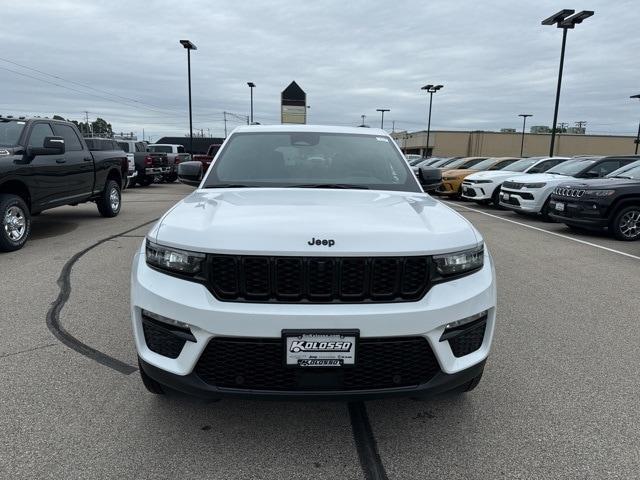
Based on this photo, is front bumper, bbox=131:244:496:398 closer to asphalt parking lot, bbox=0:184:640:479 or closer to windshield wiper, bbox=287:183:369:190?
asphalt parking lot, bbox=0:184:640:479

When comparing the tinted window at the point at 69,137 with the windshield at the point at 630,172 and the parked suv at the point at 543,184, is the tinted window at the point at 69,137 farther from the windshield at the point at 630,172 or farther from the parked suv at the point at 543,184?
the windshield at the point at 630,172

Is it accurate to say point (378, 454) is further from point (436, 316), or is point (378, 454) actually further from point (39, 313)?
point (39, 313)

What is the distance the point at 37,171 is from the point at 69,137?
1.62 m

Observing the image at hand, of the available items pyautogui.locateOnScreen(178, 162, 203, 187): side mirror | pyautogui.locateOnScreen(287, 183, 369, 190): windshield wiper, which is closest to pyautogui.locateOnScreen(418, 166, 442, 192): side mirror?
pyautogui.locateOnScreen(287, 183, 369, 190): windshield wiper

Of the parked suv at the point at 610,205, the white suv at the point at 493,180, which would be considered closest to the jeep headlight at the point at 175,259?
the parked suv at the point at 610,205

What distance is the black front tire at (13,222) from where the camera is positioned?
705 cm

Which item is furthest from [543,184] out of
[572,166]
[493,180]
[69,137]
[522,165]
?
[69,137]

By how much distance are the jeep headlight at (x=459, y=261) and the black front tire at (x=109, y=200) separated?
9815 millimetres

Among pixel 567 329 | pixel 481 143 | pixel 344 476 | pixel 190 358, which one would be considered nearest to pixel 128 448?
pixel 190 358

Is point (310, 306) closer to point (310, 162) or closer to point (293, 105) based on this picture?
point (310, 162)

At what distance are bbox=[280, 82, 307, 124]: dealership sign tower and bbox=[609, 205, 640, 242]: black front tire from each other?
2918cm

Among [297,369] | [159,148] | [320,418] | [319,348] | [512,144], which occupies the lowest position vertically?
[320,418]

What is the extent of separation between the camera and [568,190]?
9992 mm

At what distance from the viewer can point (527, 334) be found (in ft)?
14.0
